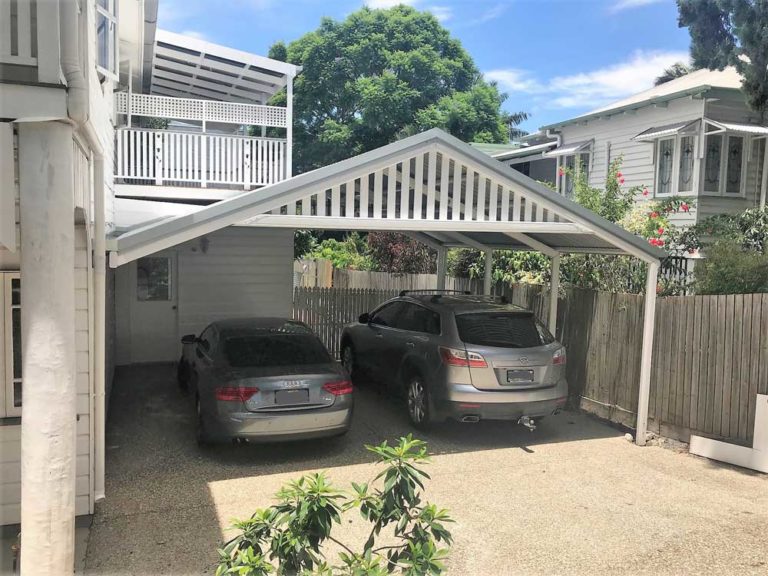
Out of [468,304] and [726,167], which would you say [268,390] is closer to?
[468,304]

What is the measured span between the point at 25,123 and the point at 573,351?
25.7 feet

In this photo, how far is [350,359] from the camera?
10.5m

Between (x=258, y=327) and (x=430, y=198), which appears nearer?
(x=430, y=198)

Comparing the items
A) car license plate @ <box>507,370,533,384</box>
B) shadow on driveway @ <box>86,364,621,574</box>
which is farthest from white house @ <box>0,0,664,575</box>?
car license plate @ <box>507,370,533,384</box>

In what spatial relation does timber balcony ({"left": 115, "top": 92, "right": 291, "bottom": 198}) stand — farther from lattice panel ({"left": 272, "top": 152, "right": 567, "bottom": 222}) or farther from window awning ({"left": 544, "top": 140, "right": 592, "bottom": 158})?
window awning ({"left": 544, "top": 140, "right": 592, "bottom": 158})

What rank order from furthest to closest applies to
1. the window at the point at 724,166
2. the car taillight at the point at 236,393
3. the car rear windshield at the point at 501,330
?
the window at the point at 724,166
the car rear windshield at the point at 501,330
the car taillight at the point at 236,393

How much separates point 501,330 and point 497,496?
7.42ft

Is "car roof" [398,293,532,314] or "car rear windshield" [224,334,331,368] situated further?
"car roof" [398,293,532,314]

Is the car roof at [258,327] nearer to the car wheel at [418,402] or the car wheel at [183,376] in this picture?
the car wheel at [418,402]

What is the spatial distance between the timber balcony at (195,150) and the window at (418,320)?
5513mm

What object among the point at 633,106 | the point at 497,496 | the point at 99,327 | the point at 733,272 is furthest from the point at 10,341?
the point at 633,106

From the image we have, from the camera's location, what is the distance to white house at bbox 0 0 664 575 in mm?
3426

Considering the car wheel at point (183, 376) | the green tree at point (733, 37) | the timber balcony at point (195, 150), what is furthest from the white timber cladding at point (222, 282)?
the green tree at point (733, 37)

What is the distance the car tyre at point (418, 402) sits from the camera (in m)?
7.65
